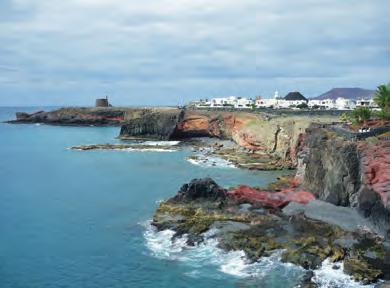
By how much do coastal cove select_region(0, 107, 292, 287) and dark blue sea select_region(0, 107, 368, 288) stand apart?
68mm

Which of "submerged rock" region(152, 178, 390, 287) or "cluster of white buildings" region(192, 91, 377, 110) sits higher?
"cluster of white buildings" region(192, 91, 377, 110)

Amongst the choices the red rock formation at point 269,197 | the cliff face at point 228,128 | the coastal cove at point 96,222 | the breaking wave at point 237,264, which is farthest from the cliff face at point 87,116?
the breaking wave at point 237,264

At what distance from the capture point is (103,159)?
79.9m

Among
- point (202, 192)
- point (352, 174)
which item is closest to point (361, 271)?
point (352, 174)

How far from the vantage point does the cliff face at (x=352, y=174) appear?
36812mm

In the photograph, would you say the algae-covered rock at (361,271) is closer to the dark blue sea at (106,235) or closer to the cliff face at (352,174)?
the dark blue sea at (106,235)

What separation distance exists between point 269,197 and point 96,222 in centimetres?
1596

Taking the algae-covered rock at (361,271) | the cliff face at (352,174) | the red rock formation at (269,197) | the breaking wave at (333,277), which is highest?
the cliff face at (352,174)

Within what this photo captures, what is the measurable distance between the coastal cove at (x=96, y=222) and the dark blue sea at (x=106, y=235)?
0.07 meters

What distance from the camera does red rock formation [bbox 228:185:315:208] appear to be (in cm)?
4384

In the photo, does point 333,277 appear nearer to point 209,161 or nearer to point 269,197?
point 269,197

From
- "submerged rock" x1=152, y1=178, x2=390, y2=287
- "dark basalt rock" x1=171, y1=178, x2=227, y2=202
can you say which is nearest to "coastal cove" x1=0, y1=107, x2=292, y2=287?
"submerged rock" x1=152, y1=178, x2=390, y2=287

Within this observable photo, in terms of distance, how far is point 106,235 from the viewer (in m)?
38.5

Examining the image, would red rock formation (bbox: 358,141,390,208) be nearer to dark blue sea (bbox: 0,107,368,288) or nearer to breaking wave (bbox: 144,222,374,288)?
breaking wave (bbox: 144,222,374,288)
